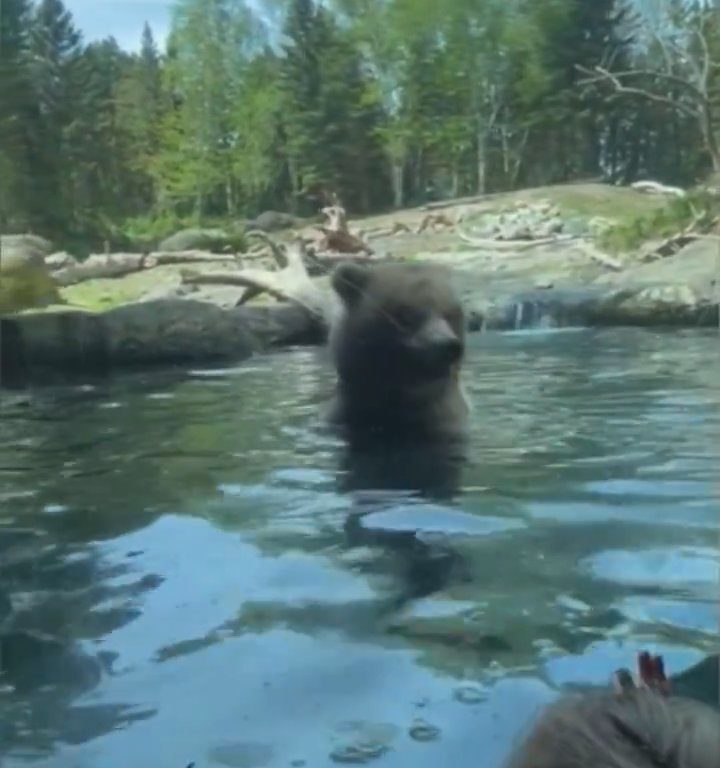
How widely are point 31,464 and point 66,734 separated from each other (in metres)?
1.80

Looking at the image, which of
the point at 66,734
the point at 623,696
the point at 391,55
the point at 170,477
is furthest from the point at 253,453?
the point at 623,696

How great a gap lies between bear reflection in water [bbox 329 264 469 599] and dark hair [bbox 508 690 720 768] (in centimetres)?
191

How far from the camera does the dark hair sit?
1.08 meters

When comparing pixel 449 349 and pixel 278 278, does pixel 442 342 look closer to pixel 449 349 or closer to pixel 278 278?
pixel 449 349

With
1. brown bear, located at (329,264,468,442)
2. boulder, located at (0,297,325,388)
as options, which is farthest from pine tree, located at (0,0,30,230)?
brown bear, located at (329,264,468,442)

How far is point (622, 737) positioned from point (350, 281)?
2.61 metres

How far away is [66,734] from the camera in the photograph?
1.98m

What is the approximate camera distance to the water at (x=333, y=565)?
200cm

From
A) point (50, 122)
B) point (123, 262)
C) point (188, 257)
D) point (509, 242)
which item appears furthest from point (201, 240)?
point (509, 242)

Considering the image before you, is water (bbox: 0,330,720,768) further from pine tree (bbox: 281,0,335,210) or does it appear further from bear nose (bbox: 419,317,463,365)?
pine tree (bbox: 281,0,335,210)

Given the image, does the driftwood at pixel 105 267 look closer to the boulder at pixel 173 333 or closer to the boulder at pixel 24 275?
the boulder at pixel 24 275

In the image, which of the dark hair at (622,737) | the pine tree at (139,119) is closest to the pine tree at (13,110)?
the pine tree at (139,119)

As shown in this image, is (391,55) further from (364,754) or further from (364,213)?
(364,754)

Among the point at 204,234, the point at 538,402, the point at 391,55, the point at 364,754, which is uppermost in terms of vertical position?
the point at 391,55
